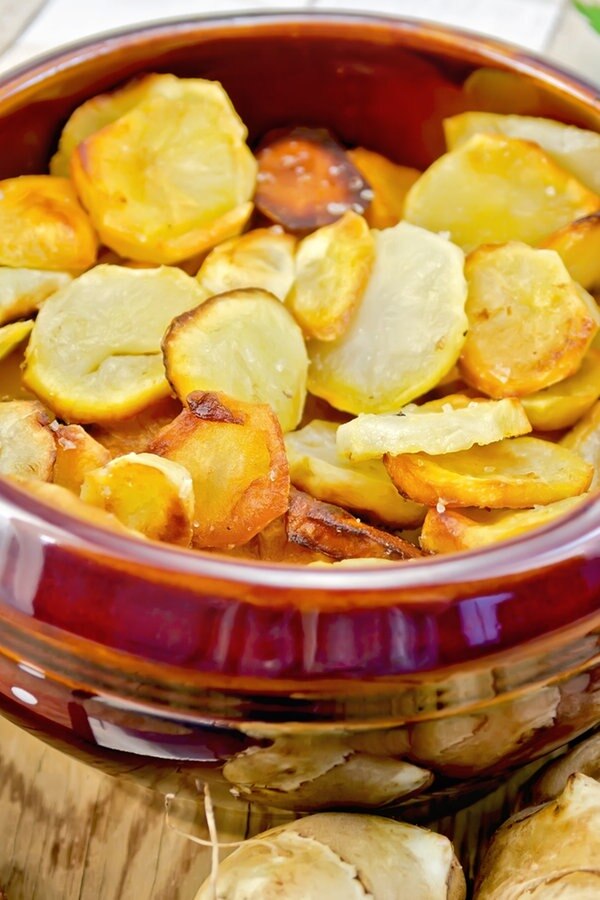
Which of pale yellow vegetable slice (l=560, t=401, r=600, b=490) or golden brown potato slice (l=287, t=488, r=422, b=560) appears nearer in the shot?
golden brown potato slice (l=287, t=488, r=422, b=560)

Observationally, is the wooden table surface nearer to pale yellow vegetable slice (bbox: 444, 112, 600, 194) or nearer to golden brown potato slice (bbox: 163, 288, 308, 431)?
golden brown potato slice (bbox: 163, 288, 308, 431)

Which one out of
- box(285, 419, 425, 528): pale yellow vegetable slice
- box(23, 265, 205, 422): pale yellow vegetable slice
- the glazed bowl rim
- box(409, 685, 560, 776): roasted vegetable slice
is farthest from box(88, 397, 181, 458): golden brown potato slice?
box(409, 685, 560, 776): roasted vegetable slice

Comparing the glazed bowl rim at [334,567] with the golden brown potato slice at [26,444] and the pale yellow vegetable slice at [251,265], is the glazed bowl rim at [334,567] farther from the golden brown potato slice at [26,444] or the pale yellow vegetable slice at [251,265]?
the pale yellow vegetable slice at [251,265]

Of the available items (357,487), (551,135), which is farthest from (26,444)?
(551,135)

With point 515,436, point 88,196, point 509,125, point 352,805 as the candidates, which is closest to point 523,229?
point 509,125

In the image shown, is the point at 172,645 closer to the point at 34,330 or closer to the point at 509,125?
the point at 34,330
